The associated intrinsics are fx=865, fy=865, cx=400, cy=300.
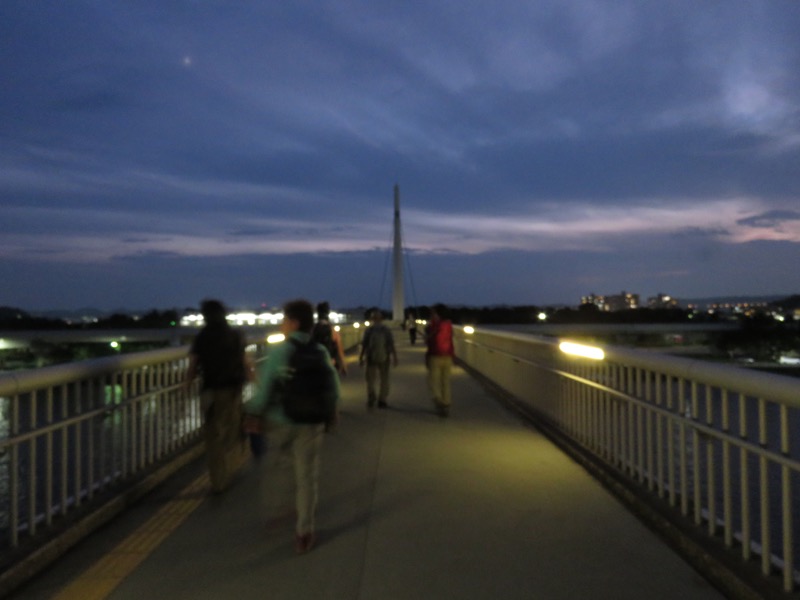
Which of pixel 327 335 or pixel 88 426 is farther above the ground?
pixel 327 335

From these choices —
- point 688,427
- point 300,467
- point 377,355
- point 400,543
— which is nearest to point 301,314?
point 300,467

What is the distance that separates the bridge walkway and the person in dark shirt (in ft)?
1.19

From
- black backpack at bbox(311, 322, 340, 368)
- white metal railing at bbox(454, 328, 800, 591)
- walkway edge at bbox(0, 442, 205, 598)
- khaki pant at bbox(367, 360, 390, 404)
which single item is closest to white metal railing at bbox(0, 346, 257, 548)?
walkway edge at bbox(0, 442, 205, 598)

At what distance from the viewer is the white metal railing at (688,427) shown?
4844mm

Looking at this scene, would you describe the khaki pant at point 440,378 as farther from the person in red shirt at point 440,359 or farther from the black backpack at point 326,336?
the black backpack at point 326,336

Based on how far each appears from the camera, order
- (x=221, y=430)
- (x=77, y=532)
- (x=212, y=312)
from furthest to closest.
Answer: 1. (x=212, y=312)
2. (x=221, y=430)
3. (x=77, y=532)

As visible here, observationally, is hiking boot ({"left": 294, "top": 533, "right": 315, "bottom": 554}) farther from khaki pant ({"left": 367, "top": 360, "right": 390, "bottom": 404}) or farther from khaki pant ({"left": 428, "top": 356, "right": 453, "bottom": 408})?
khaki pant ({"left": 367, "top": 360, "right": 390, "bottom": 404})

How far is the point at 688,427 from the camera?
6555mm

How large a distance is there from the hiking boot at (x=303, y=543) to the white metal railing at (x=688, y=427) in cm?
274

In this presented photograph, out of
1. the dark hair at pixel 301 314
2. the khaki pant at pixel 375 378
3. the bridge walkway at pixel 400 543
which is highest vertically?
the dark hair at pixel 301 314

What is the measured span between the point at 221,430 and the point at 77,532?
2.00 meters

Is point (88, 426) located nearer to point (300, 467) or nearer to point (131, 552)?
point (131, 552)

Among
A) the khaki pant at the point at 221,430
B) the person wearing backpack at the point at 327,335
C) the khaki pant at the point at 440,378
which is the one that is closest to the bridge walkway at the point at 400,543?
the khaki pant at the point at 221,430

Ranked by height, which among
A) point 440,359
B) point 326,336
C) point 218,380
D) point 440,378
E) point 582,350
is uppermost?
point 326,336
